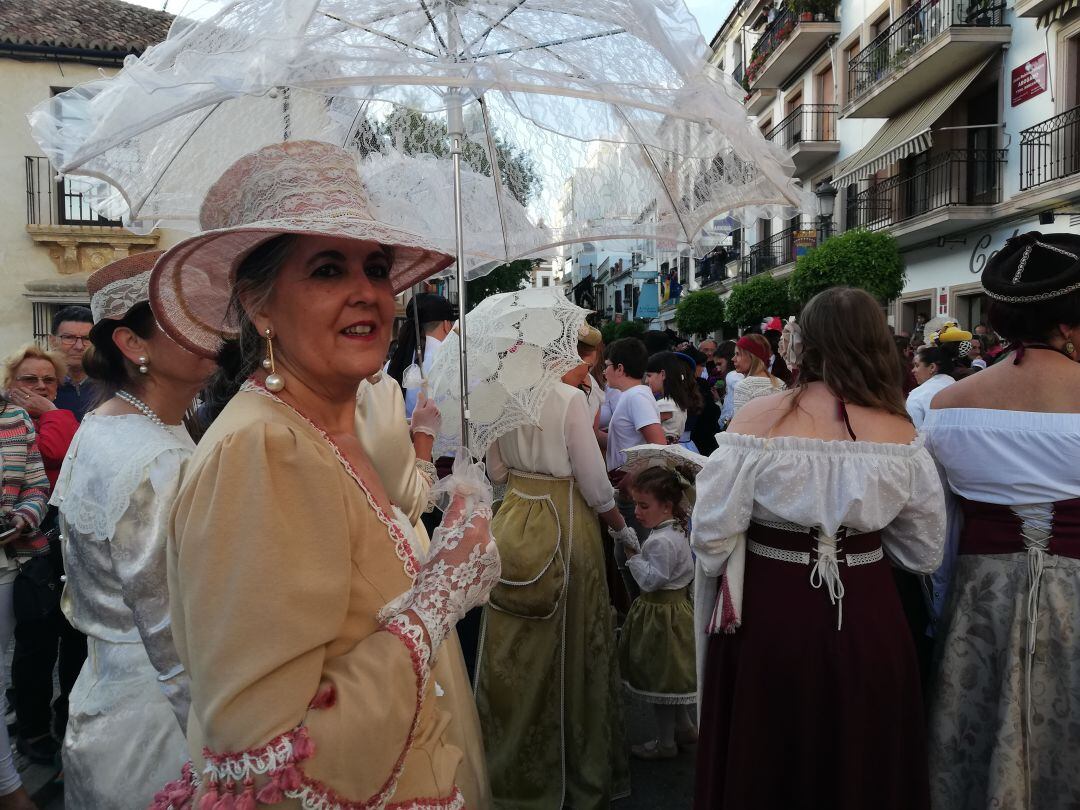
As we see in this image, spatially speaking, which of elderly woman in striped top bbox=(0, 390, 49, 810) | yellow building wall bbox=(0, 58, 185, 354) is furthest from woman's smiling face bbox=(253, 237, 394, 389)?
yellow building wall bbox=(0, 58, 185, 354)

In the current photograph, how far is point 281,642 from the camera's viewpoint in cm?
118

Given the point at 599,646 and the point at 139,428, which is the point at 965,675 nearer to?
the point at 599,646

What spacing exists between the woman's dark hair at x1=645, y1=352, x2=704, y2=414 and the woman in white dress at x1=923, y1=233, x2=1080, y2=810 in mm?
3646

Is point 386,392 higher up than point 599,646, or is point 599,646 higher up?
point 386,392

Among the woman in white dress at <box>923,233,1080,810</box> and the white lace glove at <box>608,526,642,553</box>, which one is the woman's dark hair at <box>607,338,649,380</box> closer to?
the white lace glove at <box>608,526,642,553</box>

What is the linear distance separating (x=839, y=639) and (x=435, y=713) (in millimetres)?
1410

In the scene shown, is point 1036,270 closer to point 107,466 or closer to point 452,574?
point 452,574

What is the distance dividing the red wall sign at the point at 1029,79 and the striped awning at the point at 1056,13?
512 mm

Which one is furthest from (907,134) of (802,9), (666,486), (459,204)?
(459,204)

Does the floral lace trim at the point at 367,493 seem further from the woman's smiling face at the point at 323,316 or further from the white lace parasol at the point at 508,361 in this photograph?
the white lace parasol at the point at 508,361

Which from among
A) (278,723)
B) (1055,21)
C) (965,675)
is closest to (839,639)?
(965,675)

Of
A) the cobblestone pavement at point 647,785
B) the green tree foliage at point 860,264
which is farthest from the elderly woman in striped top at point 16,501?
the green tree foliage at point 860,264

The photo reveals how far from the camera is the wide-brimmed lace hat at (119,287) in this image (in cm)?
217

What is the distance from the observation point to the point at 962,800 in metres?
2.58
